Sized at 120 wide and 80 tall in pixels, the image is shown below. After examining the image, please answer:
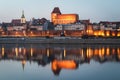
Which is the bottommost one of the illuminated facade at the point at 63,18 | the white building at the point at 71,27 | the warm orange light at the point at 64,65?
the warm orange light at the point at 64,65

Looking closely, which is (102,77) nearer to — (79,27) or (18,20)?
(79,27)

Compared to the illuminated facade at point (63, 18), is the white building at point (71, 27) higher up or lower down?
lower down

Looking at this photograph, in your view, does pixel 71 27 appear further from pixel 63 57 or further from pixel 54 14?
pixel 63 57

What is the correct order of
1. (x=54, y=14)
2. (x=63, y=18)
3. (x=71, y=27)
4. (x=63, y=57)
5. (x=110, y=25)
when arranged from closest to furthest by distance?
1. (x=63, y=57)
2. (x=110, y=25)
3. (x=71, y=27)
4. (x=63, y=18)
5. (x=54, y=14)

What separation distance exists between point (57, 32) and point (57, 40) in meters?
18.2

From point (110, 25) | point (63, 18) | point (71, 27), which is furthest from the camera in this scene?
point (63, 18)

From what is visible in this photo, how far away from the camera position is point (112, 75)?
15664 mm

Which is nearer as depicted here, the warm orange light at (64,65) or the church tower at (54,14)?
the warm orange light at (64,65)

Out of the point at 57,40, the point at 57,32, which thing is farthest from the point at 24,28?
the point at 57,40

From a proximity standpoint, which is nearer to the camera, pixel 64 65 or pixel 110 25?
pixel 64 65

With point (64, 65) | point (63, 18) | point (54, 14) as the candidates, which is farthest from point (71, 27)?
point (64, 65)

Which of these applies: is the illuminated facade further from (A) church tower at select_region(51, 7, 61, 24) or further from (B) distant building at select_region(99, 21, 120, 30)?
(B) distant building at select_region(99, 21, 120, 30)

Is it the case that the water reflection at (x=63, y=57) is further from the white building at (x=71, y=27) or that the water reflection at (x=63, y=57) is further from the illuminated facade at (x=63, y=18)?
the illuminated facade at (x=63, y=18)

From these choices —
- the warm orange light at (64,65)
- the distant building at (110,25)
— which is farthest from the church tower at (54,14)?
the warm orange light at (64,65)
